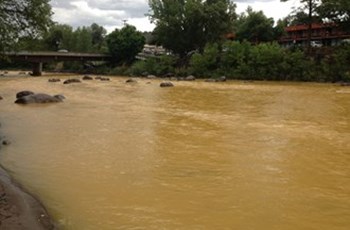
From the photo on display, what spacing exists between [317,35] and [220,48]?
55.8 ft

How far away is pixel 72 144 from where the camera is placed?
16.8 meters

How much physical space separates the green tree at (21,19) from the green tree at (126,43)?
64455 millimetres

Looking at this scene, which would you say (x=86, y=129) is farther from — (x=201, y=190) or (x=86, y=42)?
(x=86, y=42)

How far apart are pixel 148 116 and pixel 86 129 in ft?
17.2

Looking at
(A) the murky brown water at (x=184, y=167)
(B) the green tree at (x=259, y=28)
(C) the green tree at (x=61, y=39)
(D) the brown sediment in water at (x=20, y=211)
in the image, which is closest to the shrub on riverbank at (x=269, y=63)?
(B) the green tree at (x=259, y=28)

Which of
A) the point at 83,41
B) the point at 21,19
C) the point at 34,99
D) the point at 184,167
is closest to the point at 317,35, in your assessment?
the point at 83,41

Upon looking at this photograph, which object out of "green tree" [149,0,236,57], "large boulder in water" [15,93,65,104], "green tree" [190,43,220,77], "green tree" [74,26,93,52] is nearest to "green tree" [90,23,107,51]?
"green tree" [74,26,93,52]

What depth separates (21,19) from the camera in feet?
74.7

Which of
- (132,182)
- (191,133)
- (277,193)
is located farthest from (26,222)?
(191,133)

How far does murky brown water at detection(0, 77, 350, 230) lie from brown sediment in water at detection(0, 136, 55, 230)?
0.38m

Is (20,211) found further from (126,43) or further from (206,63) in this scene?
(126,43)

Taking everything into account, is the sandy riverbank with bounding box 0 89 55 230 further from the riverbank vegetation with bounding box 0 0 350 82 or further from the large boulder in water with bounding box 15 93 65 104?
the riverbank vegetation with bounding box 0 0 350 82

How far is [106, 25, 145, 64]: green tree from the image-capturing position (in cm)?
8806

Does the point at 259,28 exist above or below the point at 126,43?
above
